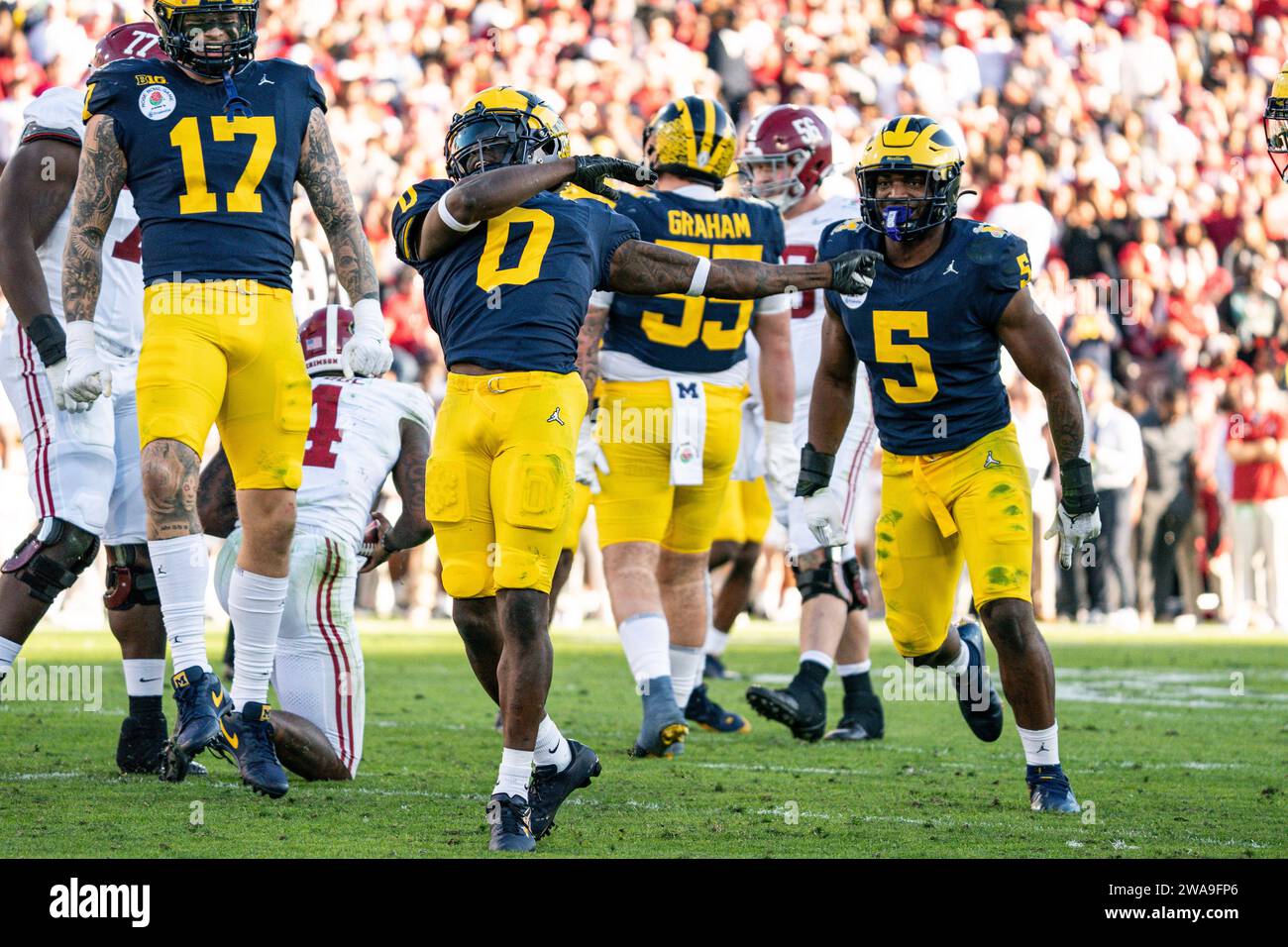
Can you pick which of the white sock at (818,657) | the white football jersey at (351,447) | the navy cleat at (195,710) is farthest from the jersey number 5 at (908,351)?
the navy cleat at (195,710)

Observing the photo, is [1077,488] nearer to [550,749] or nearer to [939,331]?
[939,331]

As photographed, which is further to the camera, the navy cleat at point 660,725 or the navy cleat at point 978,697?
the navy cleat at point 660,725

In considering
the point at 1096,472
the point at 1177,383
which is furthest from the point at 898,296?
the point at 1177,383

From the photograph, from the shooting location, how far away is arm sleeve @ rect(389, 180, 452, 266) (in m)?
4.97

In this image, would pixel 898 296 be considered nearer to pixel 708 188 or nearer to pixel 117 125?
pixel 708 188

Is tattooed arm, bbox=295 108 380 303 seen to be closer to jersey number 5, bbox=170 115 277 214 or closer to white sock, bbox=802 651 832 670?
jersey number 5, bbox=170 115 277 214

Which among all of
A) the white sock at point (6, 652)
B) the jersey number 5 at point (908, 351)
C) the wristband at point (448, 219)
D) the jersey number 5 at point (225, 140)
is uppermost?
the jersey number 5 at point (225, 140)

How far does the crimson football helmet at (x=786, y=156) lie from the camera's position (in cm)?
798

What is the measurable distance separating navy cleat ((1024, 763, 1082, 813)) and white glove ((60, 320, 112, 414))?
295cm

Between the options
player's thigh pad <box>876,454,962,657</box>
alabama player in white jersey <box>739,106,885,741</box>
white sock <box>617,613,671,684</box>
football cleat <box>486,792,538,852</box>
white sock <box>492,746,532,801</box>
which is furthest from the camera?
alabama player in white jersey <box>739,106,885,741</box>

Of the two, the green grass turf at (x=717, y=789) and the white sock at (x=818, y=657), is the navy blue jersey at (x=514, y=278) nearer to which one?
the green grass turf at (x=717, y=789)

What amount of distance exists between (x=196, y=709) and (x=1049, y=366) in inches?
105

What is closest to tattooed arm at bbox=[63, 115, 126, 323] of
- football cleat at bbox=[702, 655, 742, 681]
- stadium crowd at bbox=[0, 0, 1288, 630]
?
football cleat at bbox=[702, 655, 742, 681]

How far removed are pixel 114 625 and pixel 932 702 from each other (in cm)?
428
